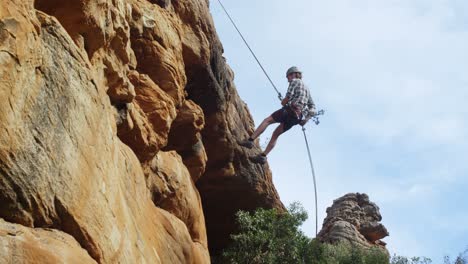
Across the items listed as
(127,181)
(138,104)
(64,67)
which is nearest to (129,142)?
(138,104)

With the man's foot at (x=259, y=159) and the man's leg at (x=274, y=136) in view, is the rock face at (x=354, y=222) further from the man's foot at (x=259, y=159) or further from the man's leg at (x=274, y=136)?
the man's leg at (x=274, y=136)

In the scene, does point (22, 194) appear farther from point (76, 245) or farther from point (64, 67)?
point (64, 67)

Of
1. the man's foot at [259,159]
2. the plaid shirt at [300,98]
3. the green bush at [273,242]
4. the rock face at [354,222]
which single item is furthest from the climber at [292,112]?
the rock face at [354,222]

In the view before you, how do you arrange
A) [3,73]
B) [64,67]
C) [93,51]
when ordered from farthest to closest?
[93,51]
[64,67]
[3,73]

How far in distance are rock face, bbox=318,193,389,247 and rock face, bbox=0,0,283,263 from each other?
8.50m

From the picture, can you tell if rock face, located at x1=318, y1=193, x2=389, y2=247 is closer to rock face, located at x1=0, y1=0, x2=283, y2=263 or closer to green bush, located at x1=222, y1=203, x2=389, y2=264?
green bush, located at x1=222, y1=203, x2=389, y2=264

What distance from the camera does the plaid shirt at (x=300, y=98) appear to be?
19.8 meters

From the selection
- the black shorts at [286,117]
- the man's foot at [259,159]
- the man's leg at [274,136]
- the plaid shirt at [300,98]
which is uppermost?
the plaid shirt at [300,98]

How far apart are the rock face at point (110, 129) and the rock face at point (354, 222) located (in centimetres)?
850

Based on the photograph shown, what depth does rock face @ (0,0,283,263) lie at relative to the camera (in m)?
7.58

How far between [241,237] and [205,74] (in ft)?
18.5

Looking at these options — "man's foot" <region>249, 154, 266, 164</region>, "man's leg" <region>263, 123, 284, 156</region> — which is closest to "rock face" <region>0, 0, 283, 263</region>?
"man's foot" <region>249, 154, 266, 164</region>

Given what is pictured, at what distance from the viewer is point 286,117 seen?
19844 millimetres

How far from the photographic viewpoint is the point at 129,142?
13703 millimetres
